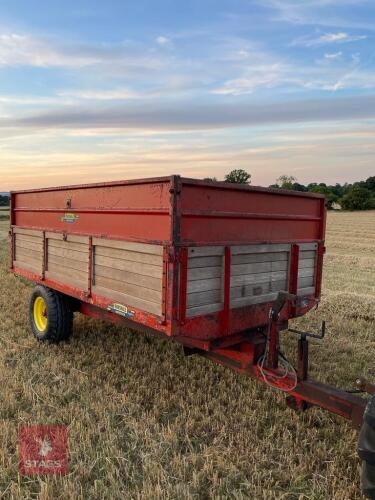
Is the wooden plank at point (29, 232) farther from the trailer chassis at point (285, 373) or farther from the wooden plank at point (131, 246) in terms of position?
the trailer chassis at point (285, 373)

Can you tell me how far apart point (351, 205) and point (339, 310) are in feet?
187

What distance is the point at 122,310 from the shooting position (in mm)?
4070

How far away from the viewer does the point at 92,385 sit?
451 cm

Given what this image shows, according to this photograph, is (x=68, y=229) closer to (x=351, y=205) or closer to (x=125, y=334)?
(x=125, y=334)

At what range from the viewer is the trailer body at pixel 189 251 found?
3.51 meters

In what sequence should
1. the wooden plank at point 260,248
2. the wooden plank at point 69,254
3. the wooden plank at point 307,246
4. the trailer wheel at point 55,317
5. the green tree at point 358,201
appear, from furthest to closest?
the green tree at point 358,201 < the trailer wheel at point 55,317 < the wooden plank at point 69,254 < the wooden plank at point 307,246 < the wooden plank at point 260,248

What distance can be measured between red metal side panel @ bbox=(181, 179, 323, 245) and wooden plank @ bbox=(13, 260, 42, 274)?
9.95ft

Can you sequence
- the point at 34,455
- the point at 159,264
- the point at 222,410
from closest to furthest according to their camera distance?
the point at 34,455 → the point at 159,264 → the point at 222,410

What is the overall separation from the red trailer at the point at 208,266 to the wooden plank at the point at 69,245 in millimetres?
12

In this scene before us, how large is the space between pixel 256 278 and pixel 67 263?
2.26 meters

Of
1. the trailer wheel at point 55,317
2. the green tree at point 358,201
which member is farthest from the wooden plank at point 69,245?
the green tree at point 358,201

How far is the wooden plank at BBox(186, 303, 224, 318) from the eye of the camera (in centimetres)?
358

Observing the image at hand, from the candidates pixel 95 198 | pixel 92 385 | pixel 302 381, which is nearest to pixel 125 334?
pixel 92 385

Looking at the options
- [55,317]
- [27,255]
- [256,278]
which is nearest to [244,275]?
[256,278]
